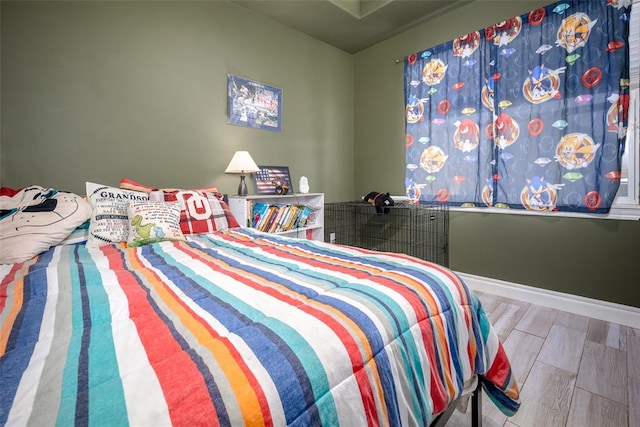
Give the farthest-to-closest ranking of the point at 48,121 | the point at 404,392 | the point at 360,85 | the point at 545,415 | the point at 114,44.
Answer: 1. the point at 360,85
2. the point at 114,44
3. the point at 48,121
4. the point at 545,415
5. the point at 404,392

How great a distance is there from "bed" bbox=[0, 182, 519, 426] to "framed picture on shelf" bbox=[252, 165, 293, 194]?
1.72 m

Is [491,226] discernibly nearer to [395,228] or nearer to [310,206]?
[395,228]

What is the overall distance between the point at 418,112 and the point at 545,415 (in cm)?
266

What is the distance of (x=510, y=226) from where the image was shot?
2.58 metres

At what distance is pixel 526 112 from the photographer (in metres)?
2.42

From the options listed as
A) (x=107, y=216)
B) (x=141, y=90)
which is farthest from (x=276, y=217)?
(x=141, y=90)

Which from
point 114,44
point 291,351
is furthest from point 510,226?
point 114,44

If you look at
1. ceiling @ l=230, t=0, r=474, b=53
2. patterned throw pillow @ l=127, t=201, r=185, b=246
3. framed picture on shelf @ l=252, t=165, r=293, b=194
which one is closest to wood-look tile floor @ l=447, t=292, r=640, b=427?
patterned throw pillow @ l=127, t=201, r=185, b=246

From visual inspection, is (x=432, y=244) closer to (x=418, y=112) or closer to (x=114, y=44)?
(x=418, y=112)

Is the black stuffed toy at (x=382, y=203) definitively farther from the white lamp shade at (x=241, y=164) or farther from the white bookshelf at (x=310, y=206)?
the white lamp shade at (x=241, y=164)

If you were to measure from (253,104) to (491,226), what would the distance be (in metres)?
2.56

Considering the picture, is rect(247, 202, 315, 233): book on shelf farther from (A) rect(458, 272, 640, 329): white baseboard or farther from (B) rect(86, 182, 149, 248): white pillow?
(A) rect(458, 272, 640, 329): white baseboard

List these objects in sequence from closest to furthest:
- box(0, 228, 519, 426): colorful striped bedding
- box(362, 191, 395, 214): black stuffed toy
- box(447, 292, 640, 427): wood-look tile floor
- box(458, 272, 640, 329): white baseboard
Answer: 1. box(0, 228, 519, 426): colorful striped bedding
2. box(447, 292, 640, 427): wood-look tile floor
3. box(458, 272, 640, 329): white baseboard
4. box(362, 191, 395, 214): black stuffed toy

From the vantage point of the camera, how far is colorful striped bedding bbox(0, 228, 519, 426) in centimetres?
46
